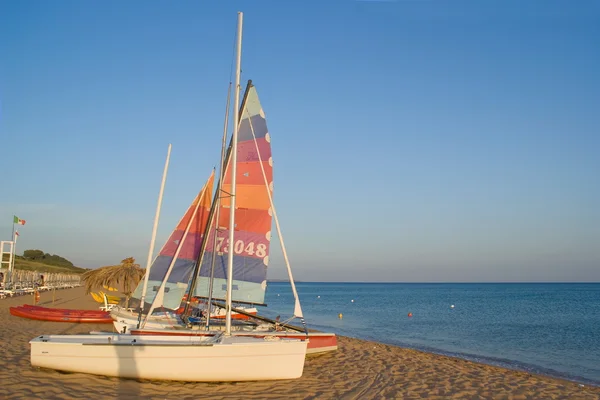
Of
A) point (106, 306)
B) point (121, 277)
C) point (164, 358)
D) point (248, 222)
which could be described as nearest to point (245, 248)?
point (248, 222)

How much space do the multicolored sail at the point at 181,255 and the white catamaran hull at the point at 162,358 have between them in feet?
11.6

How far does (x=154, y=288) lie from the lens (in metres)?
14.1

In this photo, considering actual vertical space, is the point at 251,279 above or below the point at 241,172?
below

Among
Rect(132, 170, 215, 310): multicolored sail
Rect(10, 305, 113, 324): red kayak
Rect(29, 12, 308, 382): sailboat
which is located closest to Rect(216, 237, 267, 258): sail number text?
Rect(132, 170, 215, 310): multicolored sail

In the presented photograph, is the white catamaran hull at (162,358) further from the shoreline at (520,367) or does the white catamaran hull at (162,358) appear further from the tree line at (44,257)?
the tree line at (44,257)

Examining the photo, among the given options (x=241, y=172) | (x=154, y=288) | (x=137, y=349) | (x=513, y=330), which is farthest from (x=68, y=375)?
(x=513, y=330)

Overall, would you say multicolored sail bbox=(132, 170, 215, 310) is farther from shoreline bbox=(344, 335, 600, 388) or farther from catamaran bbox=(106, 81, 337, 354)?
shoreline bbox=(344, 335, 600, 388)

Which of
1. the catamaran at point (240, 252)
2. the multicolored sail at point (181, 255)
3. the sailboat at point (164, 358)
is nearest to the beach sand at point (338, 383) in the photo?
the sailboat at point (164, 358)

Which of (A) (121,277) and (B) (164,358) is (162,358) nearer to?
(B) (164,358)

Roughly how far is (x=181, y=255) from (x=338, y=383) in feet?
20.4

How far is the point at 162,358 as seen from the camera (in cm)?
993

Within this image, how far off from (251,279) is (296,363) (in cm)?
365

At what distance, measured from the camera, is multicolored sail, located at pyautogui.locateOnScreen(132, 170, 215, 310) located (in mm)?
13977

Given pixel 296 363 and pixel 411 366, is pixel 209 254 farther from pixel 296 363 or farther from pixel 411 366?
pixel 411 366
